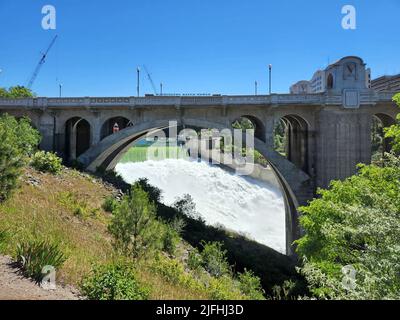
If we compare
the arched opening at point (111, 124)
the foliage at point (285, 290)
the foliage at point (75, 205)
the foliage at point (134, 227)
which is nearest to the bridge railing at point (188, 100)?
the arched opening at point (111, 124)

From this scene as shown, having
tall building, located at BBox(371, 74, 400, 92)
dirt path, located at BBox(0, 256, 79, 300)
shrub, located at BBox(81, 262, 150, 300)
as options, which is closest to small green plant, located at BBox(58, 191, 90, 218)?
dirt path, located at BBox(0, 256, 79, 300)

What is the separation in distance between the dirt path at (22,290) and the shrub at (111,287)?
39 centimetres

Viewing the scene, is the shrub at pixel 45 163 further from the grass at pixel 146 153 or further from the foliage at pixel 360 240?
the grass at pixel 146 153

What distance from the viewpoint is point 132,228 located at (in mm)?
12086

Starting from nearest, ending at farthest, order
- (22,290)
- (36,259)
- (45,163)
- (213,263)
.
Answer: (22,290) < (36,259) < (213,263) < (45,163)

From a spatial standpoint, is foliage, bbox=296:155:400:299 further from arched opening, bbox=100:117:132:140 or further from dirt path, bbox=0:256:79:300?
arched opening, bbox=100:117:132:140

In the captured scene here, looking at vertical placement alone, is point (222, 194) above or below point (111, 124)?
below

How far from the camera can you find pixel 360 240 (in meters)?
13.6

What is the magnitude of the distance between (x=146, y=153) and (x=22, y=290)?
8141cm

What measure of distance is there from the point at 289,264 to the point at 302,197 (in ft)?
20.5

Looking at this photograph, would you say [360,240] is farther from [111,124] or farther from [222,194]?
[222,194]

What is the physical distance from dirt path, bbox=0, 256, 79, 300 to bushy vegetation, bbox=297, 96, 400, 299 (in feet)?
21.6

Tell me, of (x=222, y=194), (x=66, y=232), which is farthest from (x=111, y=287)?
(x=222, y=194)
